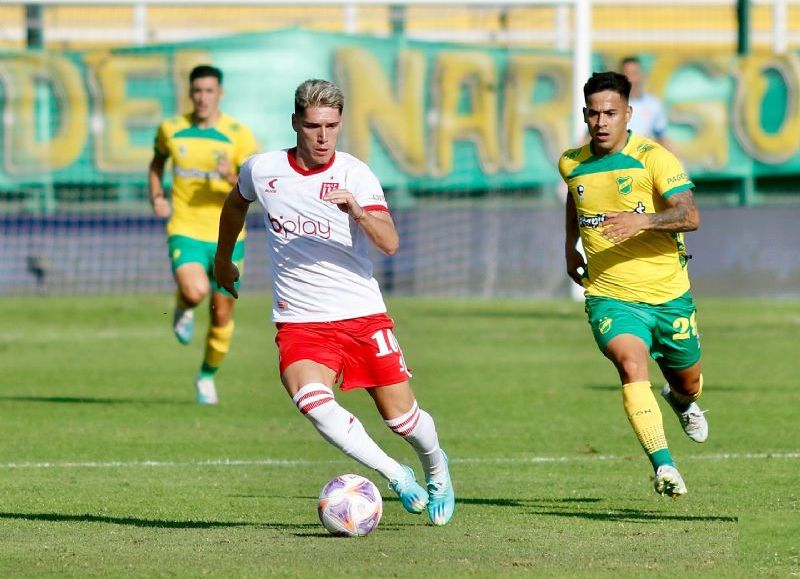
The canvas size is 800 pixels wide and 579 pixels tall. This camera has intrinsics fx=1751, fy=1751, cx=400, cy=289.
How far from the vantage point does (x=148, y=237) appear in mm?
24641

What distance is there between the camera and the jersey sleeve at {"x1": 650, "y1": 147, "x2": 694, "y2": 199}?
898 centimetres

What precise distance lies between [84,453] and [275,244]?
10.8 feet

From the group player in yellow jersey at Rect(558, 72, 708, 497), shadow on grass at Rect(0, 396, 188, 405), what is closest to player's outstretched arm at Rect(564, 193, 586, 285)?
player in yellow jersey at Rect(558, 72, 708, 497)

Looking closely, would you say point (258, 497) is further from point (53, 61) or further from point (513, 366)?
point (53, 61)

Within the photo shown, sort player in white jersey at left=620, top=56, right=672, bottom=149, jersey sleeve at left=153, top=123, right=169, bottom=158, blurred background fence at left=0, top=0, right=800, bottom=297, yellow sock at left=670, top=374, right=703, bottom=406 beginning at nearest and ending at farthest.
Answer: yellow sock at left=670, top=374, right=703, bottom=406 → jersey sleeve at left=153, top=123, right=169, bottom=158 → player in white jersey at left=620, top=56, right=672, bottom=149 → blurred background fence at left=0, top=0, right=800, bottom=297

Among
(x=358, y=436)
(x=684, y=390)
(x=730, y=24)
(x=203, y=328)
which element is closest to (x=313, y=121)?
(x=358, y=436)

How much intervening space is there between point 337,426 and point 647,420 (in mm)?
1633

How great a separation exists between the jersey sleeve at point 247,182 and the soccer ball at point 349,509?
1.43m

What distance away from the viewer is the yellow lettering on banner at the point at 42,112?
81.5ft

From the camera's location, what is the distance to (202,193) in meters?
13.8

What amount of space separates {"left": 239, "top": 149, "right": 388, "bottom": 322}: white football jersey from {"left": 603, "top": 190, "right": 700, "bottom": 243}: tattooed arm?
49.4 inches

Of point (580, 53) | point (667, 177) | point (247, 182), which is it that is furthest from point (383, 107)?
point (247, 182)

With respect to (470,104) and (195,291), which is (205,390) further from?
(470,104)

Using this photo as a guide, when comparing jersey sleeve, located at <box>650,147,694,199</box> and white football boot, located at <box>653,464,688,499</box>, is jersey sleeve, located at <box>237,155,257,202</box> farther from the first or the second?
white football boot, located at <box>653,464,688,499</box>
